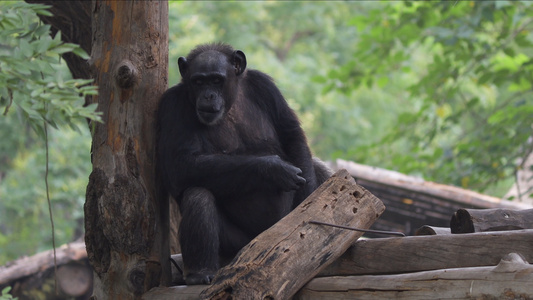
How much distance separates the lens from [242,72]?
4820mm

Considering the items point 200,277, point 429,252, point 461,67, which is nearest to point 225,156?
point 200,277

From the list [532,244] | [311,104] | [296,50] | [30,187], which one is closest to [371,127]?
[311,104]

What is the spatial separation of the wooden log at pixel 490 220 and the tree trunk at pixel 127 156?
193 centimetres

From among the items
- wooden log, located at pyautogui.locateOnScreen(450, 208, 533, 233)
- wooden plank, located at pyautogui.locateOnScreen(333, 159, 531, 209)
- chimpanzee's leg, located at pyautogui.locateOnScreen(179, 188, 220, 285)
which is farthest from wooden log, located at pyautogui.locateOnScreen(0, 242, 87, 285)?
wooden log, located at pyautogui.locateOnScreen(450, 208, 533, 233)

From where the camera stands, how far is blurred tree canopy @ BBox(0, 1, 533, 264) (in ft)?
25.5

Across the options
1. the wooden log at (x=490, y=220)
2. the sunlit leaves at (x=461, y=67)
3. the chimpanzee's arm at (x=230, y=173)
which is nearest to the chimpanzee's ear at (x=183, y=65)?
the chimpanzee's arm at (x=230, y=173)

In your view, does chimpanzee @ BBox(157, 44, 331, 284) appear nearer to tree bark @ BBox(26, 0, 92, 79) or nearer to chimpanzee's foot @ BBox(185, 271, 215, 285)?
chimpanzee's foot @ BBox(185, 271, 215, 285)

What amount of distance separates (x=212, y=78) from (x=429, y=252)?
1.92 m

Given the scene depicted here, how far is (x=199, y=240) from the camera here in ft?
13.3

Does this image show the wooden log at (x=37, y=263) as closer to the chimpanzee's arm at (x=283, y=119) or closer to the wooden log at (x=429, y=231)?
the chimpanzee's arm at (x=283, y=119)

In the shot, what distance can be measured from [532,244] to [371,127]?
52.4ft

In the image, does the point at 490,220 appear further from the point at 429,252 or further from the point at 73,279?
the point at 73,279

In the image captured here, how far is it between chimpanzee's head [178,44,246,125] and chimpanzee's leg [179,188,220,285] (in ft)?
2.12

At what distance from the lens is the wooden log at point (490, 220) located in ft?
12.2
